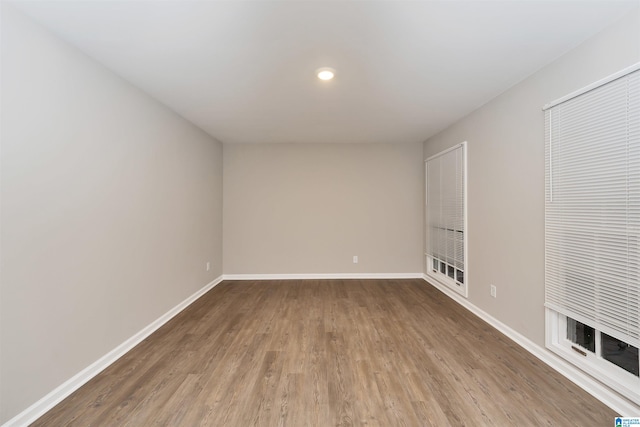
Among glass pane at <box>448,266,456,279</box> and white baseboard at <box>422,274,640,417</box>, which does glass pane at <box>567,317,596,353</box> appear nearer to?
white baseboard at <box>422,274,640,417</box>

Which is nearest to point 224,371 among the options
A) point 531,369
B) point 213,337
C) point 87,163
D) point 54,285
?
point 213,337

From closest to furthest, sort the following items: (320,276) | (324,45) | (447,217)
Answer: (324,45), (447,217), (320,276)

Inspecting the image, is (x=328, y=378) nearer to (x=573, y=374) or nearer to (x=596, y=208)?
(x=573, y=374)

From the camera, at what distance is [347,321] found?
127 inches

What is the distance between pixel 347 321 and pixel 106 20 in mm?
3311

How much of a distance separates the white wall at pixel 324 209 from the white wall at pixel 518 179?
67.3 inches

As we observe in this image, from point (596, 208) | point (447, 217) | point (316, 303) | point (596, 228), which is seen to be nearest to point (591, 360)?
point (596, 228)

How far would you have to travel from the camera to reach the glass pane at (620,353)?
189 centimetres

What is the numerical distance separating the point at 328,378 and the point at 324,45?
2.48 m

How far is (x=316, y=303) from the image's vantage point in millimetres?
3859

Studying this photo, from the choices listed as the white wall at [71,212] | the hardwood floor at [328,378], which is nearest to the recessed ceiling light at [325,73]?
the white wall at [71,212]

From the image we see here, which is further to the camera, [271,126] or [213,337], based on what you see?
[271,126]

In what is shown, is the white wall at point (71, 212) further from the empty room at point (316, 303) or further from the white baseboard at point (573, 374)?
the white baseboard at point (573, 374)

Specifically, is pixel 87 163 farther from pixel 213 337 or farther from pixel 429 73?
pixel 429 73
